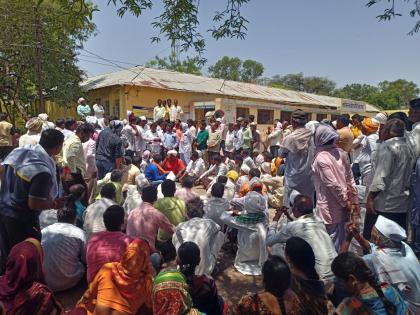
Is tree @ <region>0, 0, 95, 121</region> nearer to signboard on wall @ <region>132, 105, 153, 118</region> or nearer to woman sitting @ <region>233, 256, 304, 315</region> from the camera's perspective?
signboard on wall @ <region>132, 105, 153, 118</region>

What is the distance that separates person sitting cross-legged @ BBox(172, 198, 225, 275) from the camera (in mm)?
3867

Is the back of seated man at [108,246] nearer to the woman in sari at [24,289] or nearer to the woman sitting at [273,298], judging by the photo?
the woman in sari at [24,289]

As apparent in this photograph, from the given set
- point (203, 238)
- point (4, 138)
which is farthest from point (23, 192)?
point (4, 138)

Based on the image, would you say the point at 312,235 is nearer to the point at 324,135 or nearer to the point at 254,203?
the point at 324,135

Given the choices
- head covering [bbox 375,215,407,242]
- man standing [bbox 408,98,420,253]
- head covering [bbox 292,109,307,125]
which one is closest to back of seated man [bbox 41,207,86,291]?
head covering [bbox 292,109,307,125]

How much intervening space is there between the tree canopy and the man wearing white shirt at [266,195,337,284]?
51951 mm

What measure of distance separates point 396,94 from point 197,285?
4670 centimetres

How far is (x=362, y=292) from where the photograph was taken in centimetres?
204

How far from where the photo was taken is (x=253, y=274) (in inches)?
164

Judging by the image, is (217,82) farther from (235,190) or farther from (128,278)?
(128,278)

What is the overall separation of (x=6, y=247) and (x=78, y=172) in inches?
95.8

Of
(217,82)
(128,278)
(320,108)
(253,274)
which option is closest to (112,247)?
(128,278)

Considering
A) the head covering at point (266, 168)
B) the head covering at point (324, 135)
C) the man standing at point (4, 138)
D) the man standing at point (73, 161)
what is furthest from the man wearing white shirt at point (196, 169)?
the head covering at point (324, 135)

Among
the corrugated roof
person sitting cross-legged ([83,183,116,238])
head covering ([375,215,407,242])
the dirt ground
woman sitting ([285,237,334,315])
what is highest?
the corrugated roof
